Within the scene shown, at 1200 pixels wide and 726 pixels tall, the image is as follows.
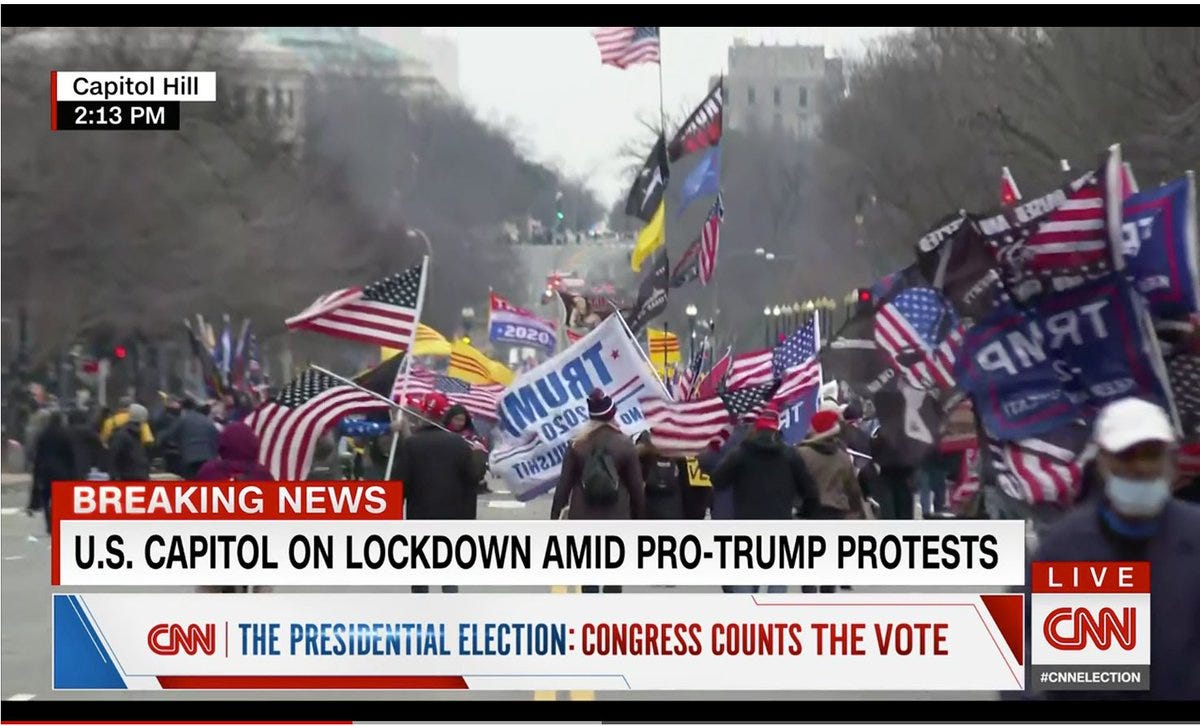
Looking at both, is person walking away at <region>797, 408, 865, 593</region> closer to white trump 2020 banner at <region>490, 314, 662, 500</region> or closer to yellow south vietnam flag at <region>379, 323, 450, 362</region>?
white trump 2020 banner at <region>490, 314, 662, 500</region>

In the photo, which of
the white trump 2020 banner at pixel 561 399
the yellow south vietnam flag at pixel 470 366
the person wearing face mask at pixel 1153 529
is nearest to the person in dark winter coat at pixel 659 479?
the white trump 2020 banner at pixel 561 399

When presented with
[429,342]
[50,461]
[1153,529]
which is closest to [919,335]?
[1153,529]

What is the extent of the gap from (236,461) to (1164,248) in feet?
9.37

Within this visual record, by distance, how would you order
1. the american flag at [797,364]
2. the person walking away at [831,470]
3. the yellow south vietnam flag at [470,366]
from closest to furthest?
1. the person walking away at [831,470]
2. the american flag at [797,364]
3. the yellow south vietnam flag at [470,366]

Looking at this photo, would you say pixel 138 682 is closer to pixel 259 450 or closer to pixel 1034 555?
pixel 259 450

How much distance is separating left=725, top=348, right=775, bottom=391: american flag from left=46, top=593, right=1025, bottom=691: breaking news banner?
7.81 m

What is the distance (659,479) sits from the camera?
11.0 metres

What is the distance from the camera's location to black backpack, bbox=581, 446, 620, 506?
28.3 ft

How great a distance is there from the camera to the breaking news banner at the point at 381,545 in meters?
6.13

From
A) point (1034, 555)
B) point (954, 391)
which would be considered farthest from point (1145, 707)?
point (954, 391)

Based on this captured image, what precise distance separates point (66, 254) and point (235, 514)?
161 centimetres

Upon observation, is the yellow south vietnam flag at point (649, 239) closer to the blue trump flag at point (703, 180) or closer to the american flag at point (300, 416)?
the blue trump flag at point (703, 180)

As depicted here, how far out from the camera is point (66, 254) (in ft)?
24.0

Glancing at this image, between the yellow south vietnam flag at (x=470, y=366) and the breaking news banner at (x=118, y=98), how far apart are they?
13.6 m
